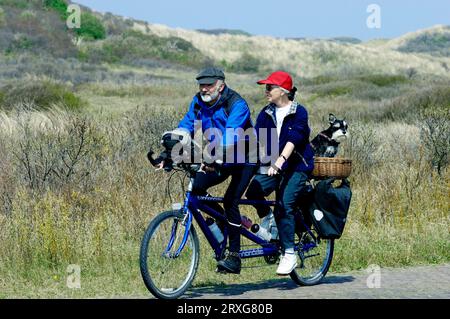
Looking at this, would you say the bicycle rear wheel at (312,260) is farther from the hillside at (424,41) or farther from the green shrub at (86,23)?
the hillside at (424,41)

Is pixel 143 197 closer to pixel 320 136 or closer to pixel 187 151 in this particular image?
pixel 320 136

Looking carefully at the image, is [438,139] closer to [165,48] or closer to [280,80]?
[280,80]

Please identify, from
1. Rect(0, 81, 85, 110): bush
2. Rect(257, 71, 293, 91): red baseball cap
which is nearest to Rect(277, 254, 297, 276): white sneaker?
Rect(257, 71, 293, 91): red baseball cap

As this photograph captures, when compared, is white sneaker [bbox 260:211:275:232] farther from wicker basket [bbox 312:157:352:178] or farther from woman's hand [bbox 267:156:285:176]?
woman's hand [bbox 267:156:285:176]

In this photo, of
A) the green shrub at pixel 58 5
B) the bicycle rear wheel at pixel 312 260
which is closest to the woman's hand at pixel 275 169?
the bicycle rear wheel at pixel 312 260

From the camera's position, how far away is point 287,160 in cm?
896

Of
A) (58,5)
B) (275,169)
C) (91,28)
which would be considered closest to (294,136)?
(275,169)

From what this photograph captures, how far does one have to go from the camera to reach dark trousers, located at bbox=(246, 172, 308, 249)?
352 inches

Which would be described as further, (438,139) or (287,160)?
(438,139)

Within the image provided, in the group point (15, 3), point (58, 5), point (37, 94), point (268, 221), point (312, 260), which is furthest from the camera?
point (58, 5)

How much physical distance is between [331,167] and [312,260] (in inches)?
42.6

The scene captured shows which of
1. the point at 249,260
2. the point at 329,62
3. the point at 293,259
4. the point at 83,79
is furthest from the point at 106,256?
the point at 329,62

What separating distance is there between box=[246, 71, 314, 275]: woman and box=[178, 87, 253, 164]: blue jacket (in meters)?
0.44

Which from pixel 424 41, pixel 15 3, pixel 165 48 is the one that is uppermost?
pixel 424 41
